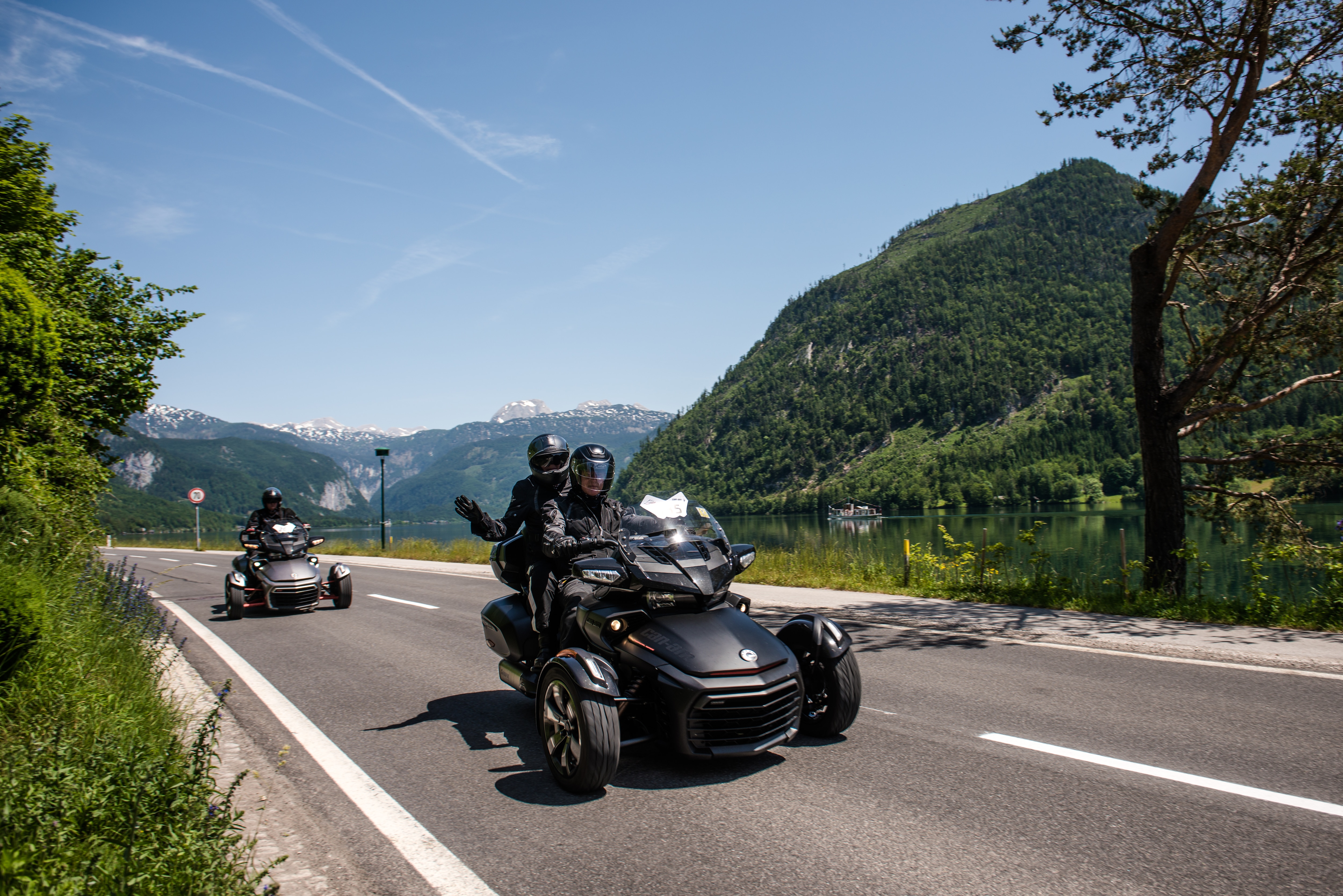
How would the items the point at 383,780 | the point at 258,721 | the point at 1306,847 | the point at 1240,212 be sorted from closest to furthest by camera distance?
the point at 1306,847, the point at 383,780, the point at 258,721, the point at 1240,212

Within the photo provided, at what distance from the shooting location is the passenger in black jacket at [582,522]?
17.0ft

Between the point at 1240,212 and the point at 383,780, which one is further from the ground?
the point at 1240,212

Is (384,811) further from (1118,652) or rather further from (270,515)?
(270,515)

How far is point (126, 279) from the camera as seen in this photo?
19.0m

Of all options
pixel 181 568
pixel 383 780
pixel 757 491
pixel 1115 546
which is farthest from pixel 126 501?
pixel 383 780

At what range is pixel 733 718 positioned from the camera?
4.11 metres

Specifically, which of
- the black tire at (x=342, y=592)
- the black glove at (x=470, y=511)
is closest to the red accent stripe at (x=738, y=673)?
the black glove at (x=470, y=511)

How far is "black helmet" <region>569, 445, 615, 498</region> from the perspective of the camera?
18.2ft

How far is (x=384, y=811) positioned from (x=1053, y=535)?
5616 cm

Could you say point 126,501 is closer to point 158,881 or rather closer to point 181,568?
point 181,568

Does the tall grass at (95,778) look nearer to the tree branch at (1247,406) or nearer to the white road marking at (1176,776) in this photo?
the white road marking at (1176,776)

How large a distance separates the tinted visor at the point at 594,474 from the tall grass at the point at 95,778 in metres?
2.60

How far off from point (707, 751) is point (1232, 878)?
2.22 meters

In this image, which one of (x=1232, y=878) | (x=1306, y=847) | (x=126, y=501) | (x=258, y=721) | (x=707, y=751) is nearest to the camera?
(x=1232, y=878)
